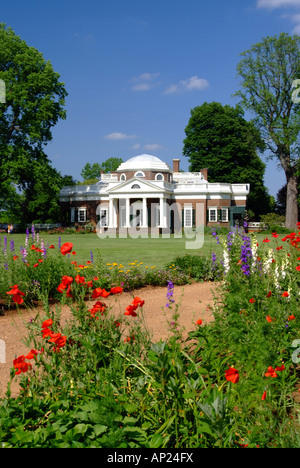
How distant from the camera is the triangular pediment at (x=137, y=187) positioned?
131ft

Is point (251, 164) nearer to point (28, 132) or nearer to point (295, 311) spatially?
point (28, 132)

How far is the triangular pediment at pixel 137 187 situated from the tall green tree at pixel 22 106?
8.90m

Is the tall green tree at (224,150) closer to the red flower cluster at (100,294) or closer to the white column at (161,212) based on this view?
the white column at (161,212)

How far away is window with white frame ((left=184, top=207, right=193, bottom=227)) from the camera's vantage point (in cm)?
4166

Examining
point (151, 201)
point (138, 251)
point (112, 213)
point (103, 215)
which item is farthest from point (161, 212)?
point (138, 251)

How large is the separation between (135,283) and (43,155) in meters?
27.8

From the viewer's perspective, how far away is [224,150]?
46.7m

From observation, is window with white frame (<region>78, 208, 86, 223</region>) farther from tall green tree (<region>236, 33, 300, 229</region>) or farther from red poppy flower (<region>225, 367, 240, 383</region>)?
red poppy flower (<region>225, 367, 240, 383</region>)

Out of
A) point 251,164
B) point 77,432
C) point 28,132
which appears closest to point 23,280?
point 77,432

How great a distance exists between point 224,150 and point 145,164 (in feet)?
32.3

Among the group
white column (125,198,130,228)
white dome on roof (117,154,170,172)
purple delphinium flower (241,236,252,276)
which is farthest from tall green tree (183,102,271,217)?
purple delphinium flower (241,236,252,276)

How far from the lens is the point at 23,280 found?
748 centimetres

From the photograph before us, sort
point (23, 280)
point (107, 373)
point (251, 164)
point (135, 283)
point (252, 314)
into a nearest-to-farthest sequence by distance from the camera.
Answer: point (107, 373), point (252, 314), point (23, 280), point (135, 283), point (251, 164)

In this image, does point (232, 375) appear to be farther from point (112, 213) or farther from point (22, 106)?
point (112, 213)
